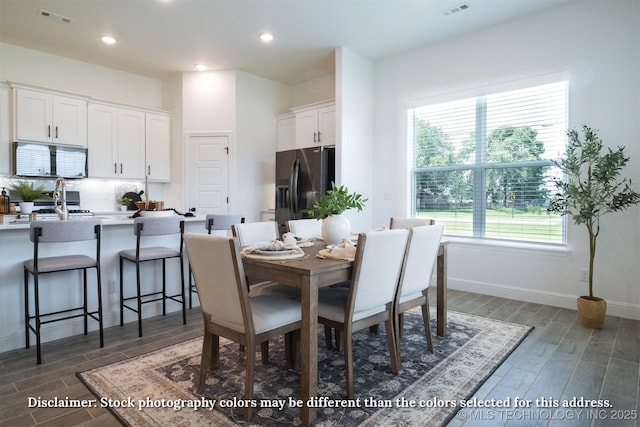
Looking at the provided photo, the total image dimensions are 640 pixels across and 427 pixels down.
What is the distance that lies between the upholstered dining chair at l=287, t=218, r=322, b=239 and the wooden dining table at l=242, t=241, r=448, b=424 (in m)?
0.95

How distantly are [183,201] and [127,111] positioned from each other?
1.54m

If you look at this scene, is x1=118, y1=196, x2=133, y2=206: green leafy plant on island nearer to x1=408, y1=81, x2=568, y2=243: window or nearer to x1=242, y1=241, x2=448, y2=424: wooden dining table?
x1=408, y1=81, x2=568, y2=243: window

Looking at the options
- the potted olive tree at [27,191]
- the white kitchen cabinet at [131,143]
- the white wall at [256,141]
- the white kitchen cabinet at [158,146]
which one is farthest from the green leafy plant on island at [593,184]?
the potted olive tree at [27,191]

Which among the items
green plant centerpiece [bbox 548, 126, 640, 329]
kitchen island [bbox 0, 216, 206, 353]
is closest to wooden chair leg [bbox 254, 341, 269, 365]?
kitchen island [bbox 0, 216, 206, 353]

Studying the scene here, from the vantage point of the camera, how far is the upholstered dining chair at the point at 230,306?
1.72 m

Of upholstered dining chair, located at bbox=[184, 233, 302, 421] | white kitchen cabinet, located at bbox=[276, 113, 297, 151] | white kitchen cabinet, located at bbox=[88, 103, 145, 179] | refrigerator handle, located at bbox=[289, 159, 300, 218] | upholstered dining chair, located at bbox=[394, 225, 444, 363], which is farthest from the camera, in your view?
white kitchen cabinet, located at bbox=[276, 113, 297, 151]

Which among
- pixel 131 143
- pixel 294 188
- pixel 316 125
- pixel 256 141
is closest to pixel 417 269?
pixel 294 188

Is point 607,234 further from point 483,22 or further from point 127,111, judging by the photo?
point 127,111

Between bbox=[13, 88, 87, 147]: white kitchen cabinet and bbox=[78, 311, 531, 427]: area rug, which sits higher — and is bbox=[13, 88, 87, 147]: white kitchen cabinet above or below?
above

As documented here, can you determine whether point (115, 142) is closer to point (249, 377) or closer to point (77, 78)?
point (77, 78)

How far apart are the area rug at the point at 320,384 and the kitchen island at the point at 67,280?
85 centimetres

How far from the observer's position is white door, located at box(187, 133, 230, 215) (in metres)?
5.47

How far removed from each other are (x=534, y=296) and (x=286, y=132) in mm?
4074

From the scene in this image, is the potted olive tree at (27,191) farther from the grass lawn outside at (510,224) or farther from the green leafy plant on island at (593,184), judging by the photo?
the green leafy plant on island at (593,184)
